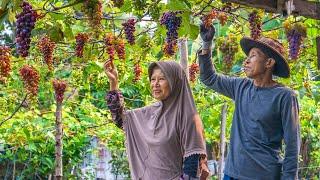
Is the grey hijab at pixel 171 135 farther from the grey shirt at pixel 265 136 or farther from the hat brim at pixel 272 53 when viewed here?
the hat brim at pixel 272 53

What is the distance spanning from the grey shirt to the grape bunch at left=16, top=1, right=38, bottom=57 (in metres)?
1.31

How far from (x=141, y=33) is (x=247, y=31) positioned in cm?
86

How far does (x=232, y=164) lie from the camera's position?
3.54 metres

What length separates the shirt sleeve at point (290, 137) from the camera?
332cm

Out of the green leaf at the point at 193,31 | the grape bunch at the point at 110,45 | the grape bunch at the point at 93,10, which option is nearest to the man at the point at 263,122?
the green leaf at the point at 193,31

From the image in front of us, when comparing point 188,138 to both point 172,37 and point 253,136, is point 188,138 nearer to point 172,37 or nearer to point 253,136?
point 253,136

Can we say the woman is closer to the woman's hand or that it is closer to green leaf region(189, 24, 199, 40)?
the woman's hand

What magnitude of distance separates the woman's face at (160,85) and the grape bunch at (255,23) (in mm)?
588

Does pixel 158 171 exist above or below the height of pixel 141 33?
below

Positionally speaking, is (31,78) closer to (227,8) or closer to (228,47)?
(227,8)

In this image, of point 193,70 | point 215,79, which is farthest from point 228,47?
point 215,79

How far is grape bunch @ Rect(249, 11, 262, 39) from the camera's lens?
3.65 meters

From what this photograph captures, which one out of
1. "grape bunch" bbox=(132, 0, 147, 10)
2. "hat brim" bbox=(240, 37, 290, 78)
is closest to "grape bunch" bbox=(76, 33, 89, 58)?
"grape bunch" bbox=(132, 0, 147, 10)

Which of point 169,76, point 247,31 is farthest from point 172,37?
→ point 247,31
